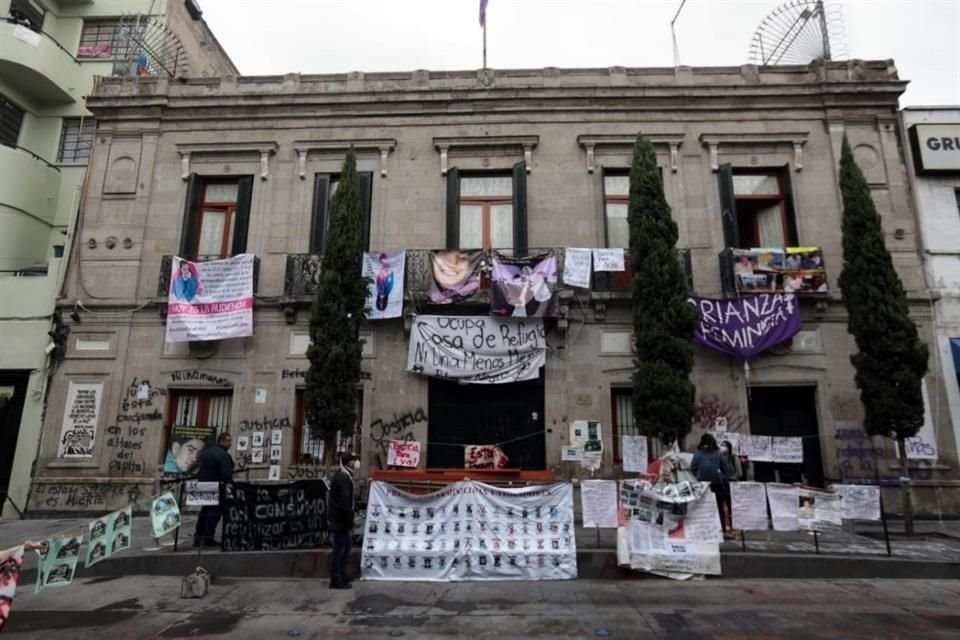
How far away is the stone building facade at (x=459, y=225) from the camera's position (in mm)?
12953

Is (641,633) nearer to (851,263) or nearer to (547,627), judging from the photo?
(547,627)

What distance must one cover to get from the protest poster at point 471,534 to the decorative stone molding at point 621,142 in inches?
348

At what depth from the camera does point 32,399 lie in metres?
13.4

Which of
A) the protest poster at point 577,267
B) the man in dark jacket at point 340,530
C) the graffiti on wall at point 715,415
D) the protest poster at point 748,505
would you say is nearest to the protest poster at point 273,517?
the man in dark jacket at point 340,530

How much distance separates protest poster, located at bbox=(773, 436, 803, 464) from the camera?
12337 mm

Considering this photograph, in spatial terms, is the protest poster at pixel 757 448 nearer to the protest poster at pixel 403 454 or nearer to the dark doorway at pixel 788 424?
the dark doorway at pixel 788 424

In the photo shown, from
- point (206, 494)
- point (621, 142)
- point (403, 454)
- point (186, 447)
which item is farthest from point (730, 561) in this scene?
point (186, 447)

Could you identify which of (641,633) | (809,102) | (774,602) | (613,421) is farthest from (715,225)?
(641,633)

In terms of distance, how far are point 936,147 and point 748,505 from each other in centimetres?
1075

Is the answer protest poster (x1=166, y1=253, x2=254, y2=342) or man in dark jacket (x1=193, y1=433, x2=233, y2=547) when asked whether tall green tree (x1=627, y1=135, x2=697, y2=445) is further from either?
protest poster (x1=166, y1=253, x2=254, y2=342)

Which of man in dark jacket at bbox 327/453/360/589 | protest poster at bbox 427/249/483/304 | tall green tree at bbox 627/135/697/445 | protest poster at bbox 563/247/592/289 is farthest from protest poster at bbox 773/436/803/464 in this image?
man in dark jacket at bbox 327/453/360/589

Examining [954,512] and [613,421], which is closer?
[954,512]

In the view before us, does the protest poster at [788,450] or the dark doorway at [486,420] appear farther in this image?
the dark doorway at [486,420]

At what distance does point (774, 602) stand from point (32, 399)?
1535cm
